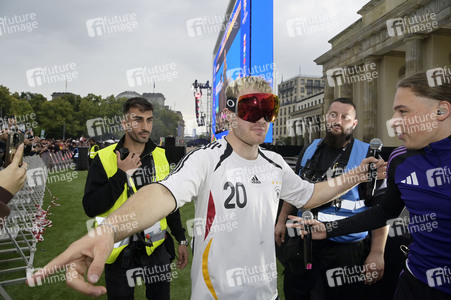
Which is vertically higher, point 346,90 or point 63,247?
point 346,90

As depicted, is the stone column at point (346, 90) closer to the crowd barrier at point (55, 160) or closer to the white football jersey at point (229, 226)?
the crowd barrier at point (55, 160)

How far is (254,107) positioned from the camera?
6.27ft

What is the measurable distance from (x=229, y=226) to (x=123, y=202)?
129cm

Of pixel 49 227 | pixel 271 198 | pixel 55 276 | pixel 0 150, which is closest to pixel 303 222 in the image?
pixel 271 198

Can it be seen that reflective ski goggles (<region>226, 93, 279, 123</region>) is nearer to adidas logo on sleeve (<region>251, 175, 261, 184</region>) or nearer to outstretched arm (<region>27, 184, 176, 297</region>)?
adidas logo on sleeve (<region>251, 175, 261, 184</region>)

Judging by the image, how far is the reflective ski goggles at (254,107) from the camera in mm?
1901

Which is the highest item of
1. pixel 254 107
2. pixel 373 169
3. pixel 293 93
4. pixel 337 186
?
pixel 293 93

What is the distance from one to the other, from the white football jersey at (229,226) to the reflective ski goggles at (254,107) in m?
0.26

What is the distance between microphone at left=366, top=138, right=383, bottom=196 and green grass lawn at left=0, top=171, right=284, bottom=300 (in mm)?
2436

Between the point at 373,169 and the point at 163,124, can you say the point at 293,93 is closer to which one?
the point at 163,124

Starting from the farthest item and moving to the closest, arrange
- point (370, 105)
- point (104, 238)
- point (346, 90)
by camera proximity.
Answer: point (346, 90) < point (370, 105) < point (104, 238)

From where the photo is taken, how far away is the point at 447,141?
72.5 inches

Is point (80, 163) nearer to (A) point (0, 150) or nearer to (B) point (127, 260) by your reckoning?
(A) point (0, 150)

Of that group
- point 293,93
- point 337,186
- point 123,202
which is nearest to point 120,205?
point 123,202
